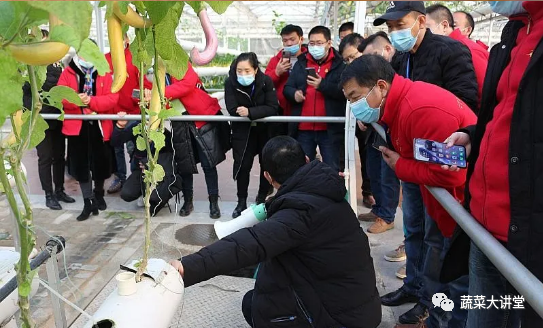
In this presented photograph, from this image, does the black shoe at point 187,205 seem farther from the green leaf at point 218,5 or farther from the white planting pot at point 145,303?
the green leaf at point 218,5

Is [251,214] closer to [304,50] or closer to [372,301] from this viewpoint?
[372,301]

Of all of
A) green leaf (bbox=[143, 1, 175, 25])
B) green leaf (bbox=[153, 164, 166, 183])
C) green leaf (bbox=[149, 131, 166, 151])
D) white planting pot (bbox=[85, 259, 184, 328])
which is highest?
green leaf (bbox=[143, 1, 175, 25])

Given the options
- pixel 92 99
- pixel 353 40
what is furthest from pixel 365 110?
pixel 92 99

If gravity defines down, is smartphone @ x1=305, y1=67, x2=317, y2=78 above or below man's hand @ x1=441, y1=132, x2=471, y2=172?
above

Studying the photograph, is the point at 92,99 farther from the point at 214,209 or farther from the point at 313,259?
the point at 313,259

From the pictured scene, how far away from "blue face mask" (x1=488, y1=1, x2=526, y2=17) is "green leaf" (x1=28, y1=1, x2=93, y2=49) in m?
1.32

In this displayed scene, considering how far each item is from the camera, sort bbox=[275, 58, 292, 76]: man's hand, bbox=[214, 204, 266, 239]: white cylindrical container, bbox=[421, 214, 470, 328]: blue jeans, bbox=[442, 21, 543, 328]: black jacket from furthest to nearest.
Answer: bbox=[275, 58, 292, 76]: man's hand, bbox=[214, 204, 266, 239]: white cylindrical container, bbox=[421, 214, 470, 328]: blue jeans, bbox=[442, 21, 543, 328]: black jacket

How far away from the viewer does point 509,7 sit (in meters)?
1.50

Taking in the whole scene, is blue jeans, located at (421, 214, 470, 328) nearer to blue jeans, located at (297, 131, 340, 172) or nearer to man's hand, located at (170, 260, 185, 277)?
man's hand, located at (170, 260, 185, 277)

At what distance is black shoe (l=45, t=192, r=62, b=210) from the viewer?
4.39 m

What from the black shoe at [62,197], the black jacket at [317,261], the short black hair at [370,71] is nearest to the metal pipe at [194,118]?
the black shoe at [62,197]

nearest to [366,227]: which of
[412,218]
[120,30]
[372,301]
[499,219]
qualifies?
[412,218]

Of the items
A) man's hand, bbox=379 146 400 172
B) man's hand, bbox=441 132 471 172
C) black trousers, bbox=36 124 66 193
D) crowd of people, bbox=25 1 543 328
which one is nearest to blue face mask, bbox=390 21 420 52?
crowd of people, bbox=25 1 543 328

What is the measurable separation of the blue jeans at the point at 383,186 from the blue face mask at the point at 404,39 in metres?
1.04
